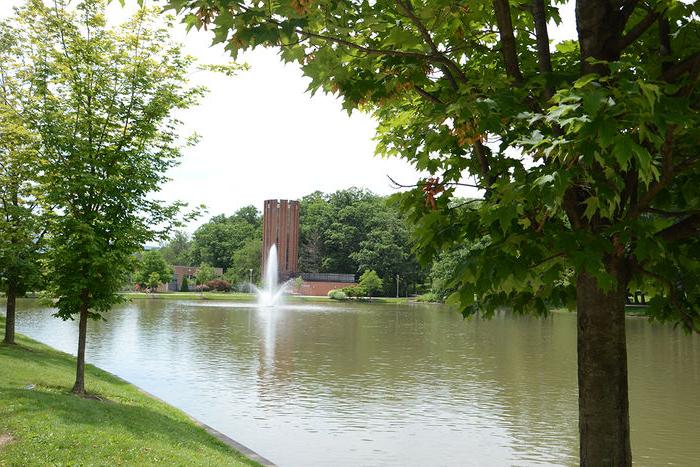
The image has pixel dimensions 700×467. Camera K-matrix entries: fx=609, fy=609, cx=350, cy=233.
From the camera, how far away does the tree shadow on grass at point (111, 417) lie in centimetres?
955

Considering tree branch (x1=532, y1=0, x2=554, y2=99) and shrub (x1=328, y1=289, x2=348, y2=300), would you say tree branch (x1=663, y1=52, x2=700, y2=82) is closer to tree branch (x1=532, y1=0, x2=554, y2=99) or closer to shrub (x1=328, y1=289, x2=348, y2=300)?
tree branch (x1=532, y1=0, x2=554, y2=99)

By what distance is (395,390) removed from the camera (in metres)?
17.5

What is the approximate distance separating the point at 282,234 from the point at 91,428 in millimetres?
95191

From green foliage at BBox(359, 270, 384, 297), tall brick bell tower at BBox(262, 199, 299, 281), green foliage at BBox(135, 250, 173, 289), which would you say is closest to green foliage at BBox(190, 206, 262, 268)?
tall brick bell tower at BBox(262, 199, 299, 281)

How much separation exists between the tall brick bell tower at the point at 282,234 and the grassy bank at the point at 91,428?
8926 centimetres

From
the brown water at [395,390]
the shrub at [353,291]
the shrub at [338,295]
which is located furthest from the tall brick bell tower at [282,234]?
the brown water at [395,390]

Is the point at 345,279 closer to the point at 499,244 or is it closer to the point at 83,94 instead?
the point at 83,94

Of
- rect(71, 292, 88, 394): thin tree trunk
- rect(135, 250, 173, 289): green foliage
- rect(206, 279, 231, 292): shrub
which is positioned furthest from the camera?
rect(206, 279, 231, 292): shrub

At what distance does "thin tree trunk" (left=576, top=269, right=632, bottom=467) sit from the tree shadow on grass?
694cm

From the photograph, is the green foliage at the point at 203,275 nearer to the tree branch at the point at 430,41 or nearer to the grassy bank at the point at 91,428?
the grassy bank at the point at 91,428

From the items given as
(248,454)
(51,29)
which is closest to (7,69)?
(51,29)

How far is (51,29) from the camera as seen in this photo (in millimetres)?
13133

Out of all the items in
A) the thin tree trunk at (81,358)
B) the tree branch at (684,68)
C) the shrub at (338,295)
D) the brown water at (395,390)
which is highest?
the tree branch at (684,68)

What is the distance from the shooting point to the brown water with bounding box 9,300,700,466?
39.4ft
